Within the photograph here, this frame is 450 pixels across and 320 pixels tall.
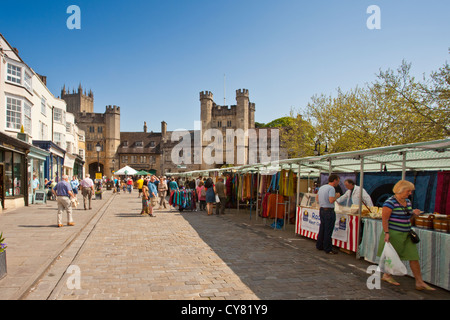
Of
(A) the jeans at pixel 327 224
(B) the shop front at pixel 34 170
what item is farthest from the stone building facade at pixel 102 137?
(A) the jeans at pixel 327 224

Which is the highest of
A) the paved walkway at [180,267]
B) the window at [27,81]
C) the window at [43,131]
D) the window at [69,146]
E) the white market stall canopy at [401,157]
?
the window at [27,81]

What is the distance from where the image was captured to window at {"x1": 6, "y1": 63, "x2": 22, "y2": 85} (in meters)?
20.7

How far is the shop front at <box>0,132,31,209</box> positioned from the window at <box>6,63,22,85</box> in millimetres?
5318

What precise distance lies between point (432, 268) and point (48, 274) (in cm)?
669

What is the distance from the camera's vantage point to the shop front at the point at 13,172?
1559 cm

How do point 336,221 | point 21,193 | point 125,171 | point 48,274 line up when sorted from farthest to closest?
point 125,171 < point 21,193 < point 336,221 < point 48,274

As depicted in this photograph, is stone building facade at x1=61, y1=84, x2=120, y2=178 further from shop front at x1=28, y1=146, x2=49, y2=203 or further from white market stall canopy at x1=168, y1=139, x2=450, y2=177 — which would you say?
white market stall canopy at x1=168, y1=139, x2=450, y2=177

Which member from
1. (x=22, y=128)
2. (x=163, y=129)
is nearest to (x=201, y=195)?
(x=22, y=128)

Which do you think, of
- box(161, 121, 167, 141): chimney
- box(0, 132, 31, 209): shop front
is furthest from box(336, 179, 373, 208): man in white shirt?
box(161, 121, 167, 141): chimney

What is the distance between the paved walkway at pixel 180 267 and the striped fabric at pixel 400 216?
3.34 feet

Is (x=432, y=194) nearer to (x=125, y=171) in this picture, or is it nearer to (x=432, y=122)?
(x=432, y=122)

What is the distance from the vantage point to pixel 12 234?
9930 mm

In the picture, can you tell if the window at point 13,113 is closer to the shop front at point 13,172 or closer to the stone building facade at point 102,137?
the shop front at point 13,172
